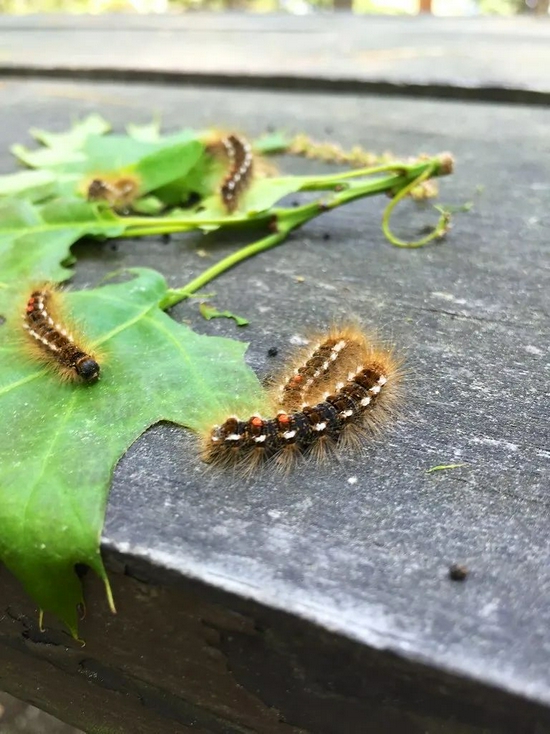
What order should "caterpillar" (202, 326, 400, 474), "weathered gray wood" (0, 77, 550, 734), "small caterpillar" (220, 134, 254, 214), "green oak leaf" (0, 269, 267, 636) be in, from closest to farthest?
1. "weathered gray wood" (0, 77, 550, 734)
2. "green oak leaf" (0, 269, 267, 636)
3. "caterpillar" (202, 326, 400, 474)
4. "small caterpillar" (220, 134, 254, 214)

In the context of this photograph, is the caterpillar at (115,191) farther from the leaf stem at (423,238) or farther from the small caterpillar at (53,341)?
the leaf stem at (423,238)

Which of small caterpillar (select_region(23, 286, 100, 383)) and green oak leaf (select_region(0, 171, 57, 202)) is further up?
green oak leaf (select_region(0, 171, 57, 202))

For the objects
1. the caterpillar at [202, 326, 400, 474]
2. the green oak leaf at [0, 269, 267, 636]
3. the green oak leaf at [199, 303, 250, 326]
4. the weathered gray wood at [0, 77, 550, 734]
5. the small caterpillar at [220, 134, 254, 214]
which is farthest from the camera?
the small caterpillar at [220, 134, 254, 214]

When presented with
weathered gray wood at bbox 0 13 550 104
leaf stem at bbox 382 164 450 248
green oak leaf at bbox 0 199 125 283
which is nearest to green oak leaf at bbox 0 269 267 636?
green oak leaf at bbox 0 199 125 283

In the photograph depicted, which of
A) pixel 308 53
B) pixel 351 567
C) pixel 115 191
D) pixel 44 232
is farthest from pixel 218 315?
pixel 308 53

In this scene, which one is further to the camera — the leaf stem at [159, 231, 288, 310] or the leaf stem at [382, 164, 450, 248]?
the leaf stem at [382, 164, 450, 248]

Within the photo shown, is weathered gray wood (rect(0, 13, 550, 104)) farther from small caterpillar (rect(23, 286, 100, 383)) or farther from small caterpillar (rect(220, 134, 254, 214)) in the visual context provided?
small caterpillar (rect(23, 286, 100, 383))

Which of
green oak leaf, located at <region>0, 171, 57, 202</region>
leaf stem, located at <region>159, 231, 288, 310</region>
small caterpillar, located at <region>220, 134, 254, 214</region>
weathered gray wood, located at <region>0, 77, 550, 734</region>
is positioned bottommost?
weathered gray wood, located at <region>0, 77, 550, 734</region>
